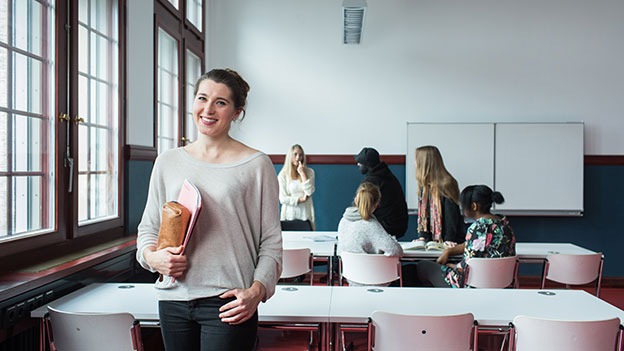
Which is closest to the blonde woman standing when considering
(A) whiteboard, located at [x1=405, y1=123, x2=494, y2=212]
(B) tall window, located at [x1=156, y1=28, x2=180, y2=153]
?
(B) tall window, located at [x1=156, y1=28, x2=180, y2=153]

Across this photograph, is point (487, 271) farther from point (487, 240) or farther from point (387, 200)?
point (387, 200)

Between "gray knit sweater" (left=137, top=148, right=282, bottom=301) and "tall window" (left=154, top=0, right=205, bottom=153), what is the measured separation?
333cm

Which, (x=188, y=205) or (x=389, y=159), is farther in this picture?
(x=389, y=159)

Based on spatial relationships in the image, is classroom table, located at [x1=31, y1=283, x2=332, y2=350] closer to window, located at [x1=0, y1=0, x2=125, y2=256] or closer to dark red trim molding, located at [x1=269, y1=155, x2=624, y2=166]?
window, located at [x1=0, y1=0, x2=125, y2=256]

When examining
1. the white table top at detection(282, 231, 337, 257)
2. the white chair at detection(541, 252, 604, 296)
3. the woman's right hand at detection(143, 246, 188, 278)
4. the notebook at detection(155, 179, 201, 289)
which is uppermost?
the notebook at detection(155, 179, 201, 289)

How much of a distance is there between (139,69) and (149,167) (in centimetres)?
80

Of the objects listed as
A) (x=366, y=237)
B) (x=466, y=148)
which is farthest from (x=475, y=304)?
(x=466, y=148)

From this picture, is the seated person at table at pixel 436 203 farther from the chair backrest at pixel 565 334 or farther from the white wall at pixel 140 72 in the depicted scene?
the white wall at pixel 140 72

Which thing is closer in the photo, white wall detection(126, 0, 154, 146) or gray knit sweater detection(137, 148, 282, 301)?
gray knit sweater detection(137, 148, 282, 301)

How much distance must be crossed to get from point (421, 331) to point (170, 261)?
1230 mm

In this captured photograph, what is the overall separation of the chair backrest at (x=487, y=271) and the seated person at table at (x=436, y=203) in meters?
0.80

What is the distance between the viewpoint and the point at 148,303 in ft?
8.79

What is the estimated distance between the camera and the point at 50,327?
98.4 inches

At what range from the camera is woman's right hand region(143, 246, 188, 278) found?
1650mm
